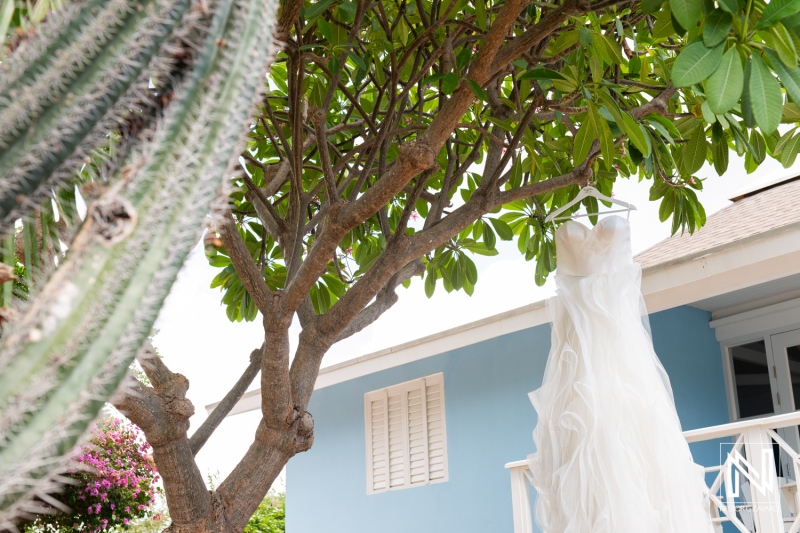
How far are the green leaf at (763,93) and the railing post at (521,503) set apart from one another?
3.43m

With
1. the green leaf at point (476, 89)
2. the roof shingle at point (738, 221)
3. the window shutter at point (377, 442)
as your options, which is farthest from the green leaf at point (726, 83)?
the window shutter at point (377, 442)

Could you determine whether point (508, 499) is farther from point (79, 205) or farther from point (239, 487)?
point (79, 205)

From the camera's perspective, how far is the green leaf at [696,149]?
3.26 m

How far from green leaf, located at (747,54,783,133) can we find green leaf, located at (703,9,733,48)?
115mm

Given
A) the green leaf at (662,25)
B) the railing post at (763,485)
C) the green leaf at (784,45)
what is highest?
the green leaf at (662,25)

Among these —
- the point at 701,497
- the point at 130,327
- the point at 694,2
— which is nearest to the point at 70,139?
the point at 130,327

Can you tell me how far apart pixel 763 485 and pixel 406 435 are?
4.42 m

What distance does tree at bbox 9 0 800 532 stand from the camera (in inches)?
82.1

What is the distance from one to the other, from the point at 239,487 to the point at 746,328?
5048mm

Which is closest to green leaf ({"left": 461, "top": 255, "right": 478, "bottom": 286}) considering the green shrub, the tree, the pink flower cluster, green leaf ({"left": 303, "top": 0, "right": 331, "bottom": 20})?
the tree

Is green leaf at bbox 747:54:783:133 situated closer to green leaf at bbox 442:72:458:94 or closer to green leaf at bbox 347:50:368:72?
green leaf at bbox 442:72:458:94

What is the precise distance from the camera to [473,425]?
727cm

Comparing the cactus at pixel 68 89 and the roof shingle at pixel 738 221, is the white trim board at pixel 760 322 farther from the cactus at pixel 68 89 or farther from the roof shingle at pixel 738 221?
the cactus at pixel 68 89

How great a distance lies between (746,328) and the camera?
6.61 m
